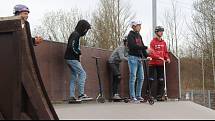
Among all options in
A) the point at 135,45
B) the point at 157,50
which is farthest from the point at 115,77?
the point at 135,45

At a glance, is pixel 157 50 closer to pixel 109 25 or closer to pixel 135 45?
pixel 135 45

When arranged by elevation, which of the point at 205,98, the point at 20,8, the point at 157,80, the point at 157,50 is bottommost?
the point at 205,98

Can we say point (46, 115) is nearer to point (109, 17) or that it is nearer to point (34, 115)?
point (34, 115)

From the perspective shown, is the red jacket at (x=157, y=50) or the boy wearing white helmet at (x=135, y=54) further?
the red jacket at (x=157, y=50)

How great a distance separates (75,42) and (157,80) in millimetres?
2961

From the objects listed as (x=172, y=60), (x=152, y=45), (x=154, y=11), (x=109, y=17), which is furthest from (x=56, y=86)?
(x=109, y=17)

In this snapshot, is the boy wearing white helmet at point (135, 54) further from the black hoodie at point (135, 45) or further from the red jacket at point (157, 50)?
the red jacket at point (157, 50)

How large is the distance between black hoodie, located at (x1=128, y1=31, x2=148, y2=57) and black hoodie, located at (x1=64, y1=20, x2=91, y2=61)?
3.32ft

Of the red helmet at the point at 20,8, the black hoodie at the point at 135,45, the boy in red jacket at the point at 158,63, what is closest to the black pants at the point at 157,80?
the boy in red jacket at the point at 158,63

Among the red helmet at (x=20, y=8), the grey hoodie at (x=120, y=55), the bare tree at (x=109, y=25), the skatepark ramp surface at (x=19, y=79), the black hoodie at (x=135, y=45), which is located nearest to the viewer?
the skatepark ramp surface at (x=19, y=79)

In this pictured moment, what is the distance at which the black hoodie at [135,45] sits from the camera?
9.92 meters

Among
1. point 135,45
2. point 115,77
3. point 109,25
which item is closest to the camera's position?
point 135,45

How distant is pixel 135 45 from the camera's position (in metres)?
9.91

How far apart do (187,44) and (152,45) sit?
30.4 meters
